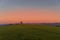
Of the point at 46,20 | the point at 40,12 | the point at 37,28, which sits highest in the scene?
the point at 40,12

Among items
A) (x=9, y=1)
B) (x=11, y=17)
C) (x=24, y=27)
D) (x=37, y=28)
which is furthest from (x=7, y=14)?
(x=37, y=28)

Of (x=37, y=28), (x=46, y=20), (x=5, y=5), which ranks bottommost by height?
(x=37, y=28)

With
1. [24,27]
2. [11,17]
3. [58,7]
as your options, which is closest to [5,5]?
[11,17]

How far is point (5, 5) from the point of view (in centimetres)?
147

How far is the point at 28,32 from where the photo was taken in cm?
132

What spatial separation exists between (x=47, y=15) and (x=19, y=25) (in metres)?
0.41

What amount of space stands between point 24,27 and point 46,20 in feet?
1.08

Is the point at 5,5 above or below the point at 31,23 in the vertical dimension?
above

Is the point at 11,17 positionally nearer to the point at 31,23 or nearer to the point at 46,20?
the point at 31,23

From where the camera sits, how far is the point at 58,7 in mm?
1491

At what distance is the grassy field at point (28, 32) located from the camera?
128 centimetres

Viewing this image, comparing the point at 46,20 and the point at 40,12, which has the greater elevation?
the point at 40,12

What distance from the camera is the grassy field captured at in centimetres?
128

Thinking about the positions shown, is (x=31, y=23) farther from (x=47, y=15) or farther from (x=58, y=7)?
(x=58, y=7)
